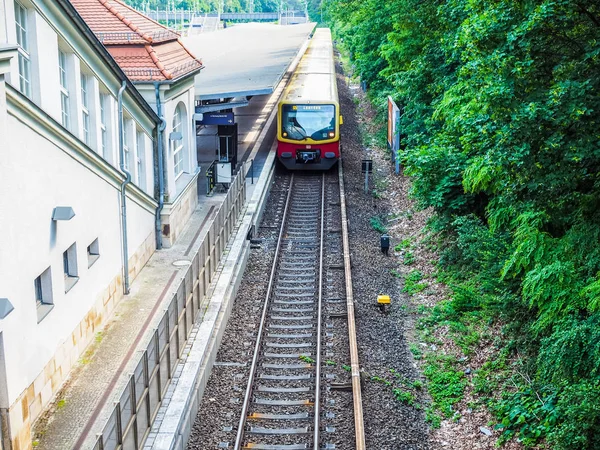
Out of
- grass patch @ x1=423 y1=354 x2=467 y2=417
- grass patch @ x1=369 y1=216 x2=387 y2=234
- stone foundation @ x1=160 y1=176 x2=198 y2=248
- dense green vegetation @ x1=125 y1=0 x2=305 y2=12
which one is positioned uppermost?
dense green vegetation @ x1=125 y1=0 x2=305 y2=12

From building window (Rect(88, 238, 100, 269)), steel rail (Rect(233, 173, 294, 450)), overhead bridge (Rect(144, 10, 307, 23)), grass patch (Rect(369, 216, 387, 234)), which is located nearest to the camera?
steel rail (Rect(233, 173, 294, 450))

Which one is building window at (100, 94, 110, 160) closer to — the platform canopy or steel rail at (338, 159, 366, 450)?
steel rail at (338, 159, 366, 450)

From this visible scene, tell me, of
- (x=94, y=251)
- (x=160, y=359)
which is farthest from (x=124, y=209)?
(x=160, y=359)

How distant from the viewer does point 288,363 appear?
12.1 m

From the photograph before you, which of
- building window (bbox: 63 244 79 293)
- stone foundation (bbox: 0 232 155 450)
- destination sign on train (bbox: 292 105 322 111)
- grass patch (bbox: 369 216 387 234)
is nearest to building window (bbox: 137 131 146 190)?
stone foundation (bbox: 0 232 155 450)

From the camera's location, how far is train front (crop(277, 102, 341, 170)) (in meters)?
24.4

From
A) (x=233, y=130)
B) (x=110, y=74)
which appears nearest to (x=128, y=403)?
(x=110, y=74)

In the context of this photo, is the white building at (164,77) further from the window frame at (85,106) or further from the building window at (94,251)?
the building window at (94,251)

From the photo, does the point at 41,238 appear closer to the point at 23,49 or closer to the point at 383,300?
the point at 23,49

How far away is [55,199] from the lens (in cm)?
1059

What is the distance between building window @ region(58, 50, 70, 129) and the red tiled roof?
382 cm

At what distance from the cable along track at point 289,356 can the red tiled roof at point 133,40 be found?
16.1ft

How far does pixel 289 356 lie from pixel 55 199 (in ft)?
14.8

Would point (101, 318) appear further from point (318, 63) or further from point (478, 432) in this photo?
point (318, 63)
